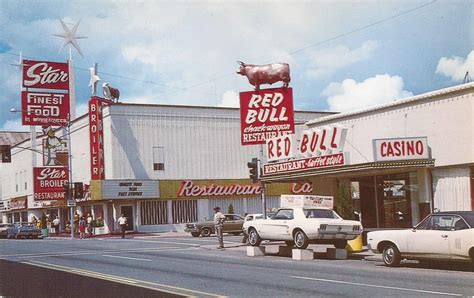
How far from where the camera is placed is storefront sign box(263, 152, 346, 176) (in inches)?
995

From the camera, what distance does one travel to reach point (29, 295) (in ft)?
41.4

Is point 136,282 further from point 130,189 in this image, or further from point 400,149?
point 130,189

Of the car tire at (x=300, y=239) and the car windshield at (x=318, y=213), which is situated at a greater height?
the car windshield at (x=318, y=213)

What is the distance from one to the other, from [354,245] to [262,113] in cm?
1014

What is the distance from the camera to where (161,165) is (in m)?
51.0

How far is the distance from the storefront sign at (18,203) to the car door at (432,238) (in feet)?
184

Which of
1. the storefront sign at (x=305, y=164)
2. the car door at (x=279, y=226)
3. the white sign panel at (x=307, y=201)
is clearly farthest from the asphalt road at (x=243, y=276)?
the storefront sign at (x=305, y=164)

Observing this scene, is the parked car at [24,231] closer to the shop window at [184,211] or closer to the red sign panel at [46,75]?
the shop window at [184,211]

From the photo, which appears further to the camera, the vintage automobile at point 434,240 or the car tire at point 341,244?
the car tire at point 341,244

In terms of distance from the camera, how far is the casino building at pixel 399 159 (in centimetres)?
2281

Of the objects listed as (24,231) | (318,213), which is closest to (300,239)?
(318,213)

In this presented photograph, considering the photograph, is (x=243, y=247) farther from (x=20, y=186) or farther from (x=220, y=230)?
(x=20, y=186)

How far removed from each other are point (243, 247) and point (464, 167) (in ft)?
32.9

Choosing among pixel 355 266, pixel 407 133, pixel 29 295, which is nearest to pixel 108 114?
pixel 407 133
